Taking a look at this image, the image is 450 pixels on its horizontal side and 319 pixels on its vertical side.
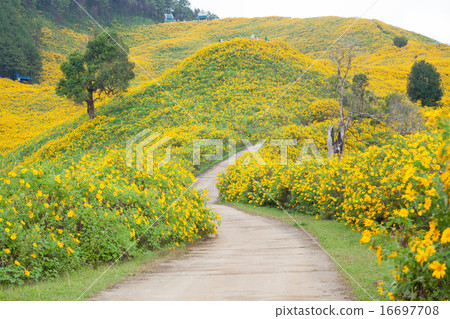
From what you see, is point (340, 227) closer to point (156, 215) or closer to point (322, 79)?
point (156, 215)

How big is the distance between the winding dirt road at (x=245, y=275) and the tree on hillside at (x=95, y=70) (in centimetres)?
2812

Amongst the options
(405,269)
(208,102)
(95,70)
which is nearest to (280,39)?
(208,102)

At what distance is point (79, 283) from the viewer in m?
5.51

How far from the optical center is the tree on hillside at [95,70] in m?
34.9

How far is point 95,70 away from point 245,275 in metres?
32.2

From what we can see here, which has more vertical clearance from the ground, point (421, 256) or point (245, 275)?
point (421, 256)

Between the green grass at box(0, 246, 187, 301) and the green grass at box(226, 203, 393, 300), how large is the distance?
2.98 metres

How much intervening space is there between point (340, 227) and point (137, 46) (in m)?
76.9

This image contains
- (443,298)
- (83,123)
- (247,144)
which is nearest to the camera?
(443,298)

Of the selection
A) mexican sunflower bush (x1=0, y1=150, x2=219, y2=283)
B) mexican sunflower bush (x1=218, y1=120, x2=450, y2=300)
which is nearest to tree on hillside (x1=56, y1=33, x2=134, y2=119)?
mexican sunflower bush (x1=218, y1=120, x2=450, y2=300)

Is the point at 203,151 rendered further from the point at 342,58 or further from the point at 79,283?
the point at 79,283

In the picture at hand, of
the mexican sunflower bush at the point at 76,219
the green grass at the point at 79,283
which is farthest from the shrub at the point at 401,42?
the green grass at the point at 79,283

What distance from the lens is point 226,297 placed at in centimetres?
464

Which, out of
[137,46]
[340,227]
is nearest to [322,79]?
[340,227]
